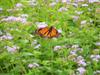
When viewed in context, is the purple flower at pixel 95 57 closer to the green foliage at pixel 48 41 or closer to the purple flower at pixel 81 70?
the green foliage at pixel 48 41

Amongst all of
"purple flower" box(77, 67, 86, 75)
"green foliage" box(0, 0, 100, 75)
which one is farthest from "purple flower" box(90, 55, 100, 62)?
"purple flower" box(77, 67, 86, 75)

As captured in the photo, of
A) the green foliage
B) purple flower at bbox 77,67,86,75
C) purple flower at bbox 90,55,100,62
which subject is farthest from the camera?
purple flower at bbox 90,55,100,62

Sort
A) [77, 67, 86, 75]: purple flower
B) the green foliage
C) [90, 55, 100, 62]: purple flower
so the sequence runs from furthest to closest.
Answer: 1. [90, 55, 100, 62]: purple flower
2. the green foliage
3. [77, 67, 86, 75]: purple flower

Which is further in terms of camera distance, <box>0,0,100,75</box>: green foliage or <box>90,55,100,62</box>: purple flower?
<box>90,55,100,62</box>: purple flower

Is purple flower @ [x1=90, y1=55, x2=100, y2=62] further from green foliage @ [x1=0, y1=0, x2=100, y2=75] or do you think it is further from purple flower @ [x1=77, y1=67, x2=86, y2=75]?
purple flower @ [x1=77, y1=67, x2=86, y2=75]

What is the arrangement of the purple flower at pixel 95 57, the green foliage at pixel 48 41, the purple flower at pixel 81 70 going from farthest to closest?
the purple flower at pixel 95 57 < the green foliage at pixel 48 41 < the purple flower at pixel 81 70

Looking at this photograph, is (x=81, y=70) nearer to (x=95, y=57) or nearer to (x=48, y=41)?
(x=95, y=57)

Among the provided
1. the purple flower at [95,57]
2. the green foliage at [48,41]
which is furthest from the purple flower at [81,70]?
the purple flower at [95,57]

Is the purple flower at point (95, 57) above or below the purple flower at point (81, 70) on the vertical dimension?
above

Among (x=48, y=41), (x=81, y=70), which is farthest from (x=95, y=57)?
(x=48, y=41)

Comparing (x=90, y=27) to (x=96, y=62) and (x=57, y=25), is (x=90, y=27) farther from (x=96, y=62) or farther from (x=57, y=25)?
(x=96, y=62)

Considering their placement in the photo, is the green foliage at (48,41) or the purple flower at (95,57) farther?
the purple flower at (95,57)

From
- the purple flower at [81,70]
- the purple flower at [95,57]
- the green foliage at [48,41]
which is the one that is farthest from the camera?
the purple flower at [95,57]

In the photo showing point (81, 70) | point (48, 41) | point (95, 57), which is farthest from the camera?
point (48, 41)
